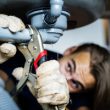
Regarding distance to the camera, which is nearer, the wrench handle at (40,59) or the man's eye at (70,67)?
the wrench handle at (40,59)

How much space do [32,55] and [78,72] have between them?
380 millimetres

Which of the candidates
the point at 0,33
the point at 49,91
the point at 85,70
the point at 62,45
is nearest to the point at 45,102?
the point at 49,91

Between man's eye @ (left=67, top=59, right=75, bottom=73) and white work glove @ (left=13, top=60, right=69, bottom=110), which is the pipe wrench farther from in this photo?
man's eye @ (left=67, top=59, right=75, bottom=73)

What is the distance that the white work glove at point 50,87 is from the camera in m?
0.37

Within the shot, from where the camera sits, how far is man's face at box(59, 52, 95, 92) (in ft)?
2.58

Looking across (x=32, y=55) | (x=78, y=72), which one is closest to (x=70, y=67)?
(x=78, y=72)

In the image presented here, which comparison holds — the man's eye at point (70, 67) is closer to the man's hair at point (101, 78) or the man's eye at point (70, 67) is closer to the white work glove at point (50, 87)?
the man's hair at point (101, 78)

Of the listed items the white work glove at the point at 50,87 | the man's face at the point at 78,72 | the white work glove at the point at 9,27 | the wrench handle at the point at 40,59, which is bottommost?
the man's face at the point at 78,72

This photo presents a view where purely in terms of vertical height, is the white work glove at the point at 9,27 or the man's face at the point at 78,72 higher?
the white work glove at the point at 9,27

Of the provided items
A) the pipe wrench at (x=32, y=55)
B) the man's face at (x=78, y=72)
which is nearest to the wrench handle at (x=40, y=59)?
the pipe wrench at (x=32, y=55)

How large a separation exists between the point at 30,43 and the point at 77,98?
18.6 inches

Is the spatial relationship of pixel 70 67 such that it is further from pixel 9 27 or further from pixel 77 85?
pixel 9 27

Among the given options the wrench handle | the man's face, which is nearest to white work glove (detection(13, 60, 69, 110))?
the wrench handle

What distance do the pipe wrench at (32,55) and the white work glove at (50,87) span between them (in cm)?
2
